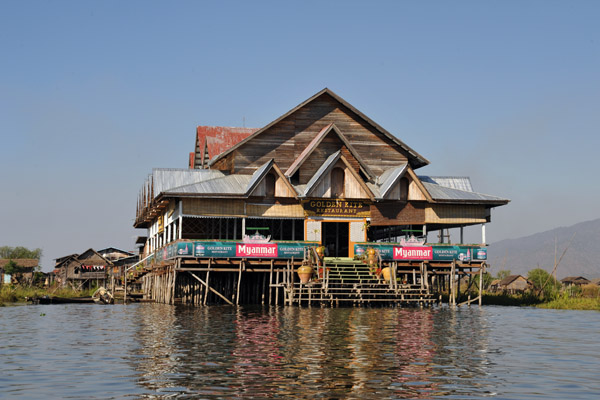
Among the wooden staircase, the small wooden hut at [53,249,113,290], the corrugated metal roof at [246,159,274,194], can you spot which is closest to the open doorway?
the corrugated metal roof at [246,159,274,194]

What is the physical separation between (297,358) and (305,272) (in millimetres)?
21754

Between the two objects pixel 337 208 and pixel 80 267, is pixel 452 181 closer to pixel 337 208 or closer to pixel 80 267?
pixel 337 208

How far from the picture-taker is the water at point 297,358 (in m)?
15.3

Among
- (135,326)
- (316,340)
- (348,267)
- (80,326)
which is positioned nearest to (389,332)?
(316,340)

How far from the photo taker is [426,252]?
4538cm

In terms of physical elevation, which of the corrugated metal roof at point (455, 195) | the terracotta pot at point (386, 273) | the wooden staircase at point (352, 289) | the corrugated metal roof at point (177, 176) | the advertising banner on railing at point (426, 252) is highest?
the corrugated metal roof at point (177, 176)

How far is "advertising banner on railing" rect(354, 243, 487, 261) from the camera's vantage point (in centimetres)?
4503

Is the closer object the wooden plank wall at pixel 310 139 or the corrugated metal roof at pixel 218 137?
the wooden plank wall at pixel 310 139

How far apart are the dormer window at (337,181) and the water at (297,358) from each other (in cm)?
1467

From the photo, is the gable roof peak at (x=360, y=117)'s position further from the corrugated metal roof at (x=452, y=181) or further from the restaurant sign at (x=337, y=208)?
the restaurant sign at (x=337, y=208)

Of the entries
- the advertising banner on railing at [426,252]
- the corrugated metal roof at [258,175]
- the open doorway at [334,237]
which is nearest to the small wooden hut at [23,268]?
the open doorway at [334,237]

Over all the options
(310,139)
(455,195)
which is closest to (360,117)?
(310,139)

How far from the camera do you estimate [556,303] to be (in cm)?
4891

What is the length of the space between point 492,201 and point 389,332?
23.8m
